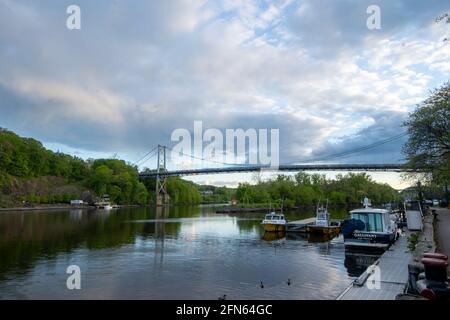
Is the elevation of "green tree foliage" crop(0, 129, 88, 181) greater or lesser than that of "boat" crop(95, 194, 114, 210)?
greater

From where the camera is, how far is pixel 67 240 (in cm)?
3056

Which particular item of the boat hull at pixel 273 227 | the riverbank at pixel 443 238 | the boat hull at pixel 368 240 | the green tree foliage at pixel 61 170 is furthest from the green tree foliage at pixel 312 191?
the boat hull at pixel 368 240

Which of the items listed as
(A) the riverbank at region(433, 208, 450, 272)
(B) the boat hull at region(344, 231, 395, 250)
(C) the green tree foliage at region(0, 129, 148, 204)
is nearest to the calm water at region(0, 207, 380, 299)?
(B) the boat hull at region(344, 231, 395, 250)

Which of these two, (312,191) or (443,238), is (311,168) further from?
(443,238)

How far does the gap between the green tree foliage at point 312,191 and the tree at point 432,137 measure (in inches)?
2983

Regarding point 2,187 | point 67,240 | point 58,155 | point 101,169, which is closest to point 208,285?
point 67,240

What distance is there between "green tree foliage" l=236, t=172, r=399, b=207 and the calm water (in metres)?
77.8

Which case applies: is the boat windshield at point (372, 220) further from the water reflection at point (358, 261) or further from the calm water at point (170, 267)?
the calm water at point (170, 267)

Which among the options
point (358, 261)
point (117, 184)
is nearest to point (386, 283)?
point (358, 261)

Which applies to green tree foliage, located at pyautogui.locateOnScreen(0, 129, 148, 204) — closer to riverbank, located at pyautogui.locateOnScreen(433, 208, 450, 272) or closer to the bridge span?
the bridge span

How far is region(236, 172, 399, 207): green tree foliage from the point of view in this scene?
110875 mm

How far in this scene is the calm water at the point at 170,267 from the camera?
50.8 ft

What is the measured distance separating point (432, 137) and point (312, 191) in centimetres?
9622
